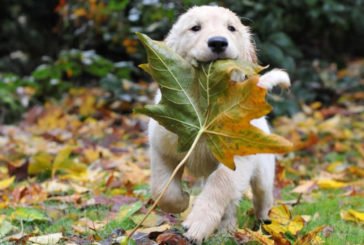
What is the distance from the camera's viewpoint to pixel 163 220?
11.2ft

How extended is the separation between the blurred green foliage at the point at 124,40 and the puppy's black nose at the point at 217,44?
12.5ft

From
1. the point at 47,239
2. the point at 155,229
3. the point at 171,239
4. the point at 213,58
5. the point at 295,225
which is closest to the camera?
the point at 171,239

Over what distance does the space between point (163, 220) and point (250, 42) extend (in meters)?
1.15

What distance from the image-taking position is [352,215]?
144 inches

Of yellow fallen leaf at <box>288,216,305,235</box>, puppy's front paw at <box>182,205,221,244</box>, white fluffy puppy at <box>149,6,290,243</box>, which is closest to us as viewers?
puppy's front paw at <box>182,205,221,244</box>

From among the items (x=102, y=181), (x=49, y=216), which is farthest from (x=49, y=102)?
(x=49, y=216)

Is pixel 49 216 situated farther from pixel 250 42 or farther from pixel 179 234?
pixel 250 42

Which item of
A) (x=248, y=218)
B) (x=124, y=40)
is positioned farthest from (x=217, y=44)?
(x=124, y=40)

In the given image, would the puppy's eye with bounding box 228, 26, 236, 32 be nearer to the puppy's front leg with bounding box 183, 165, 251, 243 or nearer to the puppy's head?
the puppy's head

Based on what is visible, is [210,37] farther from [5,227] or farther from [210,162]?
[5,227]

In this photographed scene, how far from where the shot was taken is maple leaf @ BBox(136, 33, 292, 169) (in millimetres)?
2389

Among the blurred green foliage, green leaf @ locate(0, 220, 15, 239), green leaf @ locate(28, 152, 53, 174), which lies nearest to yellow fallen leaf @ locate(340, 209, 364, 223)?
green leaf @ locate(0, 220, 15, 239)

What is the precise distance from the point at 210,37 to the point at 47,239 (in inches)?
48.7

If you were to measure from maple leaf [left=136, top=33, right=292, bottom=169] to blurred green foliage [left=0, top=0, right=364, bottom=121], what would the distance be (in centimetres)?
405
